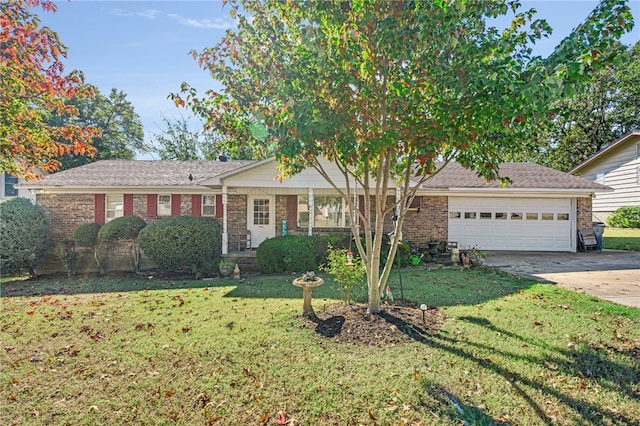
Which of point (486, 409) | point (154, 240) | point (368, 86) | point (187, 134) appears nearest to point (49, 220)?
point (154, 240)

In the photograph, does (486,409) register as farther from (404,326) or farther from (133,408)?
(133,408)

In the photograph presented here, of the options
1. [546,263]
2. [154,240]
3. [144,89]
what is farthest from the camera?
[546,263]

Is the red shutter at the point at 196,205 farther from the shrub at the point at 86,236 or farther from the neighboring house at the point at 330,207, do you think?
the shrub at the point at 86,236

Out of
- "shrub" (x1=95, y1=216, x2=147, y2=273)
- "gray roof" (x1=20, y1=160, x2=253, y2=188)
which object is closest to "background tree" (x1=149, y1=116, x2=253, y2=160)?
"gray roof" (x1=20, y1=160, x2=253, y2=188)

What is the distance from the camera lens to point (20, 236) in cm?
1086

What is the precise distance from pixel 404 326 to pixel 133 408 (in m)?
3.61

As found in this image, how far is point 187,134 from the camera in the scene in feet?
107

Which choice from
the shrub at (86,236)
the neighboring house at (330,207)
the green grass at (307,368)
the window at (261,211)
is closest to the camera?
the green grass at (307,368)

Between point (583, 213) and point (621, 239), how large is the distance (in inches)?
159

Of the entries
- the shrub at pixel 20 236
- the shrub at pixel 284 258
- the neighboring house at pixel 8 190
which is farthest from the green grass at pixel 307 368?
the neighboring house at pixel 8 190

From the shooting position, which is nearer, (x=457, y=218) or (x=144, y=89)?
(x=144, y=89)

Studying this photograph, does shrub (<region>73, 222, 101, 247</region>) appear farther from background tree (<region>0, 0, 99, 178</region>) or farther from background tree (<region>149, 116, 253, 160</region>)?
background tree (<region>149, 116, 253, 160</region>)

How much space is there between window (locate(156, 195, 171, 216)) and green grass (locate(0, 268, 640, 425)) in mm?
7372

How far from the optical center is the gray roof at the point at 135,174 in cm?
1311
